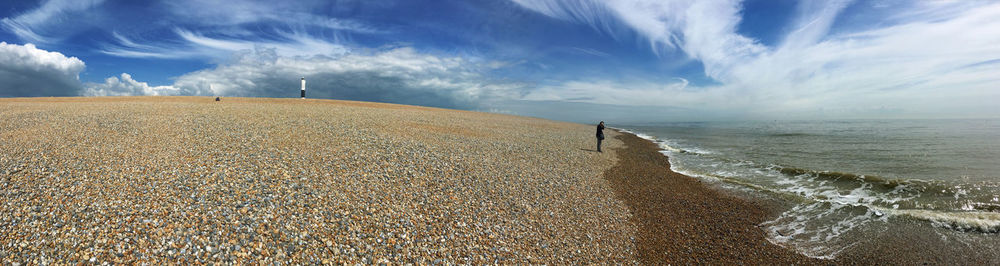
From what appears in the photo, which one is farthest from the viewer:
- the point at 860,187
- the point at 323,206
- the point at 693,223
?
the point at 860,187

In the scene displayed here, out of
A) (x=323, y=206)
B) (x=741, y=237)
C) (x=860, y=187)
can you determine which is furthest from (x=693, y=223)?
(x=860, y=187)

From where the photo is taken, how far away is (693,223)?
10.0m

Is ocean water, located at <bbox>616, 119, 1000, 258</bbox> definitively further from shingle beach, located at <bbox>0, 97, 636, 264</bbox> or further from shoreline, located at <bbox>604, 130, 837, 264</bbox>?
shingle beach, located at <bbox>0, 97, 636, 264</bbox>

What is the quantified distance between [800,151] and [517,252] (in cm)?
2883

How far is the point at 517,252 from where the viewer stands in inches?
292

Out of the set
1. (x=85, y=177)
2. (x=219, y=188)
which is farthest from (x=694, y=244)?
(x=85, y=177)

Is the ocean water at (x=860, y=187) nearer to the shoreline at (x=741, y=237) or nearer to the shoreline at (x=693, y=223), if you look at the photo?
the shoreline at (x=741, y=237)

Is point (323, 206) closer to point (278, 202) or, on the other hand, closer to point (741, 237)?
point (278, 202)

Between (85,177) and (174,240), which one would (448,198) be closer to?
(174,240)

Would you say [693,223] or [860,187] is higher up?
[860,187]

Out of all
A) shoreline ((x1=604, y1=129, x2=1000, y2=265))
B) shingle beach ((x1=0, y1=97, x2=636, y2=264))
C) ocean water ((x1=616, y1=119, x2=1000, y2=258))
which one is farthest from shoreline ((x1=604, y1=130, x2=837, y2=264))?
ocean water ((x1=616, y1=119, x2=1000, y2=258))

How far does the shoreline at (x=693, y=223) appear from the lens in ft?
26.8

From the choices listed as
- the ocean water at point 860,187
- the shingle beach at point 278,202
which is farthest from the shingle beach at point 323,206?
the ocean water at point 860,187

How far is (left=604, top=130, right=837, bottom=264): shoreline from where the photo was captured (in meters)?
8.18
